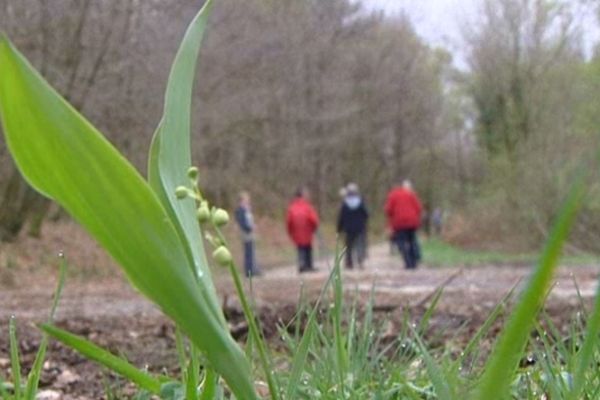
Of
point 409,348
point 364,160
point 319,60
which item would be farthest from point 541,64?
point 409,348

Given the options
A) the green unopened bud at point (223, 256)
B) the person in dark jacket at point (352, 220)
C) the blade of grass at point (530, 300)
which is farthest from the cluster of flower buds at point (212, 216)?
the person in dark jacket at point (352, 220)

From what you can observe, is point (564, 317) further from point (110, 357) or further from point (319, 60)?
point (319, 60)

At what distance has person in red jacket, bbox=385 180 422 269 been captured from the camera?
18984 mm

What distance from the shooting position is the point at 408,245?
19172 millimetres

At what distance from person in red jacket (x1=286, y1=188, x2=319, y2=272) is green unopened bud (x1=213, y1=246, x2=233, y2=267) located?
18.1 metres

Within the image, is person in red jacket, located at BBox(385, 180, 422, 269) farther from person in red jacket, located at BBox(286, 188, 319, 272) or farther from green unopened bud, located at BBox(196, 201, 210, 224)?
green unopened bud, located at BBox(196, 201, 210, 224)

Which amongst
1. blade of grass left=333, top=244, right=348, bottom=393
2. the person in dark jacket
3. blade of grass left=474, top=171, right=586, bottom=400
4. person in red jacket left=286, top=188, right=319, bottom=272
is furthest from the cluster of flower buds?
the person in dark jacket

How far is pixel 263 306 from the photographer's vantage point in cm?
586

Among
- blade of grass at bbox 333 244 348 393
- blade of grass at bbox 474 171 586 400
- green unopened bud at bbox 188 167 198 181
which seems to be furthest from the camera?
blade of grass at bbox 333 244 348 393

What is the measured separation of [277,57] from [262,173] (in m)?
22.2

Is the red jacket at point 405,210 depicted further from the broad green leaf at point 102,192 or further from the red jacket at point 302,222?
the broad green leaf at point 102,192

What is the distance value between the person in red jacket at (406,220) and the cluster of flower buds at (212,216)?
58.1ft

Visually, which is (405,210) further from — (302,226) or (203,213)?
(203,213)

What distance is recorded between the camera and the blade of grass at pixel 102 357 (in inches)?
49.1
